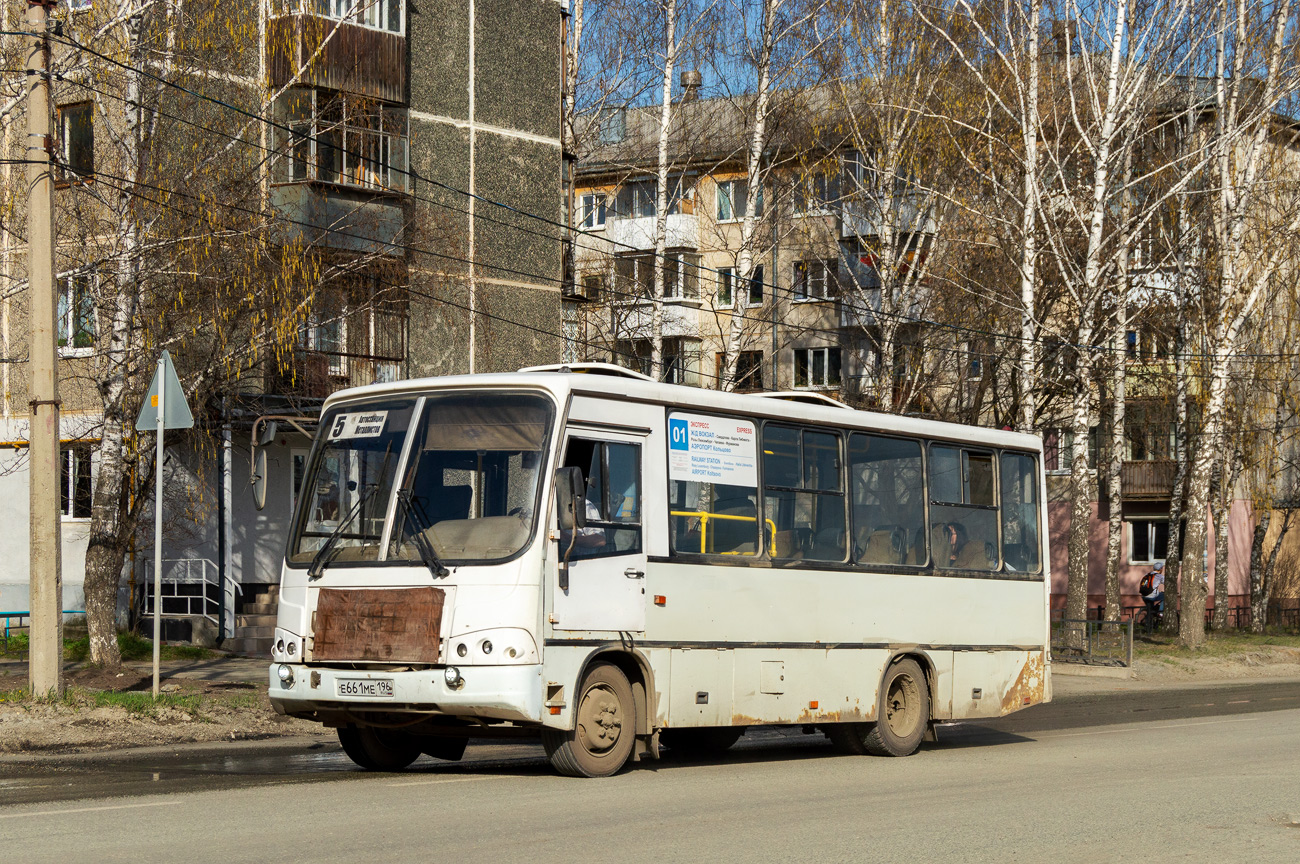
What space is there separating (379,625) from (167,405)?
5.52 meters

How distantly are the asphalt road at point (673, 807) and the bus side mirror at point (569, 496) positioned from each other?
5.99ft

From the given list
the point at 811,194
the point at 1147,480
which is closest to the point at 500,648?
the point at 811,194

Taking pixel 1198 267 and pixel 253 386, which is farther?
pixel 1198 267

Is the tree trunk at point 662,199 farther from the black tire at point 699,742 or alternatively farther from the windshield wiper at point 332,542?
the windshield wiper at point 332,542

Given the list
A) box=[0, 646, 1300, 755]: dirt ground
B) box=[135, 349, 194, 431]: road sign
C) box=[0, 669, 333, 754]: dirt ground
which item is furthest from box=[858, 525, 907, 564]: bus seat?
box=[135, 349, 194, 431]: road sign

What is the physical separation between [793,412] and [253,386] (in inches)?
623

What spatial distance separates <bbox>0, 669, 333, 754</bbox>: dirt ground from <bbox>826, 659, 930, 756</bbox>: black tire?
5.25 m

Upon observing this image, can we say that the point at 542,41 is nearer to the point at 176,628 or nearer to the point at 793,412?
the point at 176,628

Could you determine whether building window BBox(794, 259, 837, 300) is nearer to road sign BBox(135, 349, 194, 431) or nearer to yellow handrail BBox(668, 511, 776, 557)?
road sign BBox(135, 349, 194, 431)

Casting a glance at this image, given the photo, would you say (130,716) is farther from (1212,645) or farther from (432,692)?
(1212,645)

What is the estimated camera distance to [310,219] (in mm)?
27406

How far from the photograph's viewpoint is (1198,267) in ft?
119

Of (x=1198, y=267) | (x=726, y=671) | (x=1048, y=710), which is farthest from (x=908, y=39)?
(x=726, y=671)

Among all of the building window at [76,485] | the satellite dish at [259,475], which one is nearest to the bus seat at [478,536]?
the satellite dish at [259,475]
